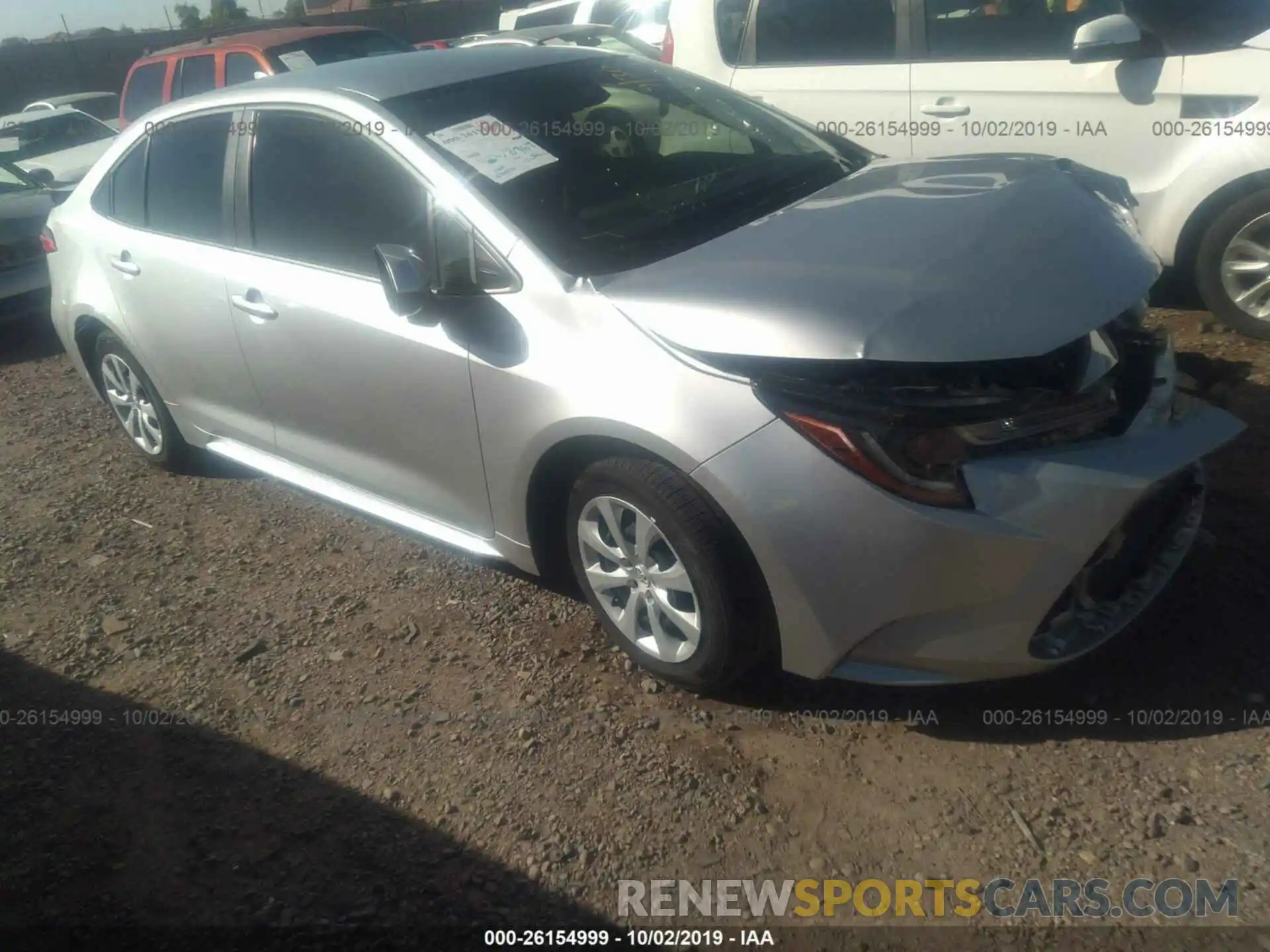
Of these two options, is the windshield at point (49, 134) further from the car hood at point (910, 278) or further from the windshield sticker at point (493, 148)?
the car hood at point (910, 278)

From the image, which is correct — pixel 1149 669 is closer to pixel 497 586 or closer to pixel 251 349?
pixel 497 586

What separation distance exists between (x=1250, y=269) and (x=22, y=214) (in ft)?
26.1

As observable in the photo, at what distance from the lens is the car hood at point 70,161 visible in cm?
998

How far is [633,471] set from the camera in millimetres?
2621

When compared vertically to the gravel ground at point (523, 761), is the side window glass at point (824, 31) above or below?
above

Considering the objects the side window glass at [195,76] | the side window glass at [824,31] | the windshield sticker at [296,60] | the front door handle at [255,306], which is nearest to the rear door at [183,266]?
the front door handle at [255,306]

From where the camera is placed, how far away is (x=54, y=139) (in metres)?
11.4

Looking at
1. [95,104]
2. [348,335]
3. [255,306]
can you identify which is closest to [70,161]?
[95,104]

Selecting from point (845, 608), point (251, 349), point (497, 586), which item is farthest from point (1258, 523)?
point (251, 349)

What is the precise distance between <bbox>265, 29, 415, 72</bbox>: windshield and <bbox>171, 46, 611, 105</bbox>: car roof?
5491 mm

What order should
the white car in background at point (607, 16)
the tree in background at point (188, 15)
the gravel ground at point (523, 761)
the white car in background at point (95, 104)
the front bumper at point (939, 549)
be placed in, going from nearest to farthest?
the front bumper at point (939, 549), the gravel ground at point (523, 761), the white car in background at point (607, 16), the white car in background at point (95, 104), the tree in background at point (188, 15)

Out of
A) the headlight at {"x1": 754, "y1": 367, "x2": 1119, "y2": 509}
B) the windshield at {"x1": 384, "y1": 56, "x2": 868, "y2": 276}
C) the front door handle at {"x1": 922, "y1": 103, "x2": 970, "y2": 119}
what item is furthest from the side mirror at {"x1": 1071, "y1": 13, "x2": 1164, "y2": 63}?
the headlight at {"x1": 754, "y1": 367, "x2": 1119, "y2": 509}

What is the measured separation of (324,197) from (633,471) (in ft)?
4.92

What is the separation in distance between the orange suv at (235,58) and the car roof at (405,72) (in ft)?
18.6
